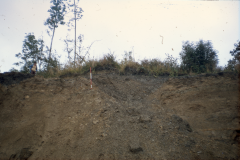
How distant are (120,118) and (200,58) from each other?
224 inches

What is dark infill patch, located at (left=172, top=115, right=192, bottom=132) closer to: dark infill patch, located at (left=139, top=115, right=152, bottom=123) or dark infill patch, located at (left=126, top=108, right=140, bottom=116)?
dark infill patch, located at (left=139, top=115, right=152, bottom=123)

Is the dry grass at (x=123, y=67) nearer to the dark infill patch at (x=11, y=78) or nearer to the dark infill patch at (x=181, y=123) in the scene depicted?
the dark infill patch at (x=11, y=78)

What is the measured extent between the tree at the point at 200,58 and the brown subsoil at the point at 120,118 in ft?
4.81

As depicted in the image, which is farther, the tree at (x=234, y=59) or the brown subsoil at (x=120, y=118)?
the tree at (x=234, y=59)

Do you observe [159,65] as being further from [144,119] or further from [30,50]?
[30,50]

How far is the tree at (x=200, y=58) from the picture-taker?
789 centimetres

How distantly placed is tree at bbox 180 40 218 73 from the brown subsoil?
57.8 inches

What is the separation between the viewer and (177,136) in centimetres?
489

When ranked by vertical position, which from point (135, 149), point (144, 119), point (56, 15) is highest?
point (56, 15)

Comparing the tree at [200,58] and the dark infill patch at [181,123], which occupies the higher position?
the tree at [200,58]

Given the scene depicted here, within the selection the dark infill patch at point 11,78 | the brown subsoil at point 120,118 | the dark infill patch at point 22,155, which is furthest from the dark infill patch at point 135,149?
the dark infill patch at point 11,78

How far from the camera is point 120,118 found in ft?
18.5

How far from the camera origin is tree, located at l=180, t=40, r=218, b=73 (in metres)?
7.89

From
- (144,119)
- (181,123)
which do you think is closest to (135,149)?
(144,119)
